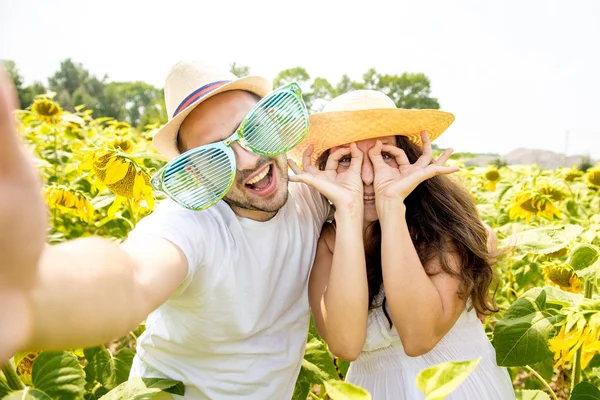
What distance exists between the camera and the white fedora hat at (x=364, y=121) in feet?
3.92

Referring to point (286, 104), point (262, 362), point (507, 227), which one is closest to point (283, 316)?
point (262, 362)

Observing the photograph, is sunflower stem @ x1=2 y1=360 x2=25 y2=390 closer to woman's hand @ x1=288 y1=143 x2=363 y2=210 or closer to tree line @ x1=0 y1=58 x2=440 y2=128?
woman's hand @ x1=288 y1=143 x2=363 y2=210

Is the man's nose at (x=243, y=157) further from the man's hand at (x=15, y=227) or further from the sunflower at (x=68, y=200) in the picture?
the sunflower at (x=68, y=200)

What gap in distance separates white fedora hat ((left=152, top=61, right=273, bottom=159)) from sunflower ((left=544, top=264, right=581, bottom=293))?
99 cm

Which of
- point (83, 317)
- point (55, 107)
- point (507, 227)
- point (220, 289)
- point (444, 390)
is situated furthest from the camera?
point (55, 107)

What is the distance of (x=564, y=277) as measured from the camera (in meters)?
1.46

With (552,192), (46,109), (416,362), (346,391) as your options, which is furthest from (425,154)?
(46,109)

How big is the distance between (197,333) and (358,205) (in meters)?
0.44

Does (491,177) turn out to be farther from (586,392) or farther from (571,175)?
(586,392)

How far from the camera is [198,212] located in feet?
3.35

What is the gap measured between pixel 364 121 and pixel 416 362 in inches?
24.0

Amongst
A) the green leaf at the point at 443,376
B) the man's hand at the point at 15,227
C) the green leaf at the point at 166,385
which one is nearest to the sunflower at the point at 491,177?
the green leaf at the point at 166,385

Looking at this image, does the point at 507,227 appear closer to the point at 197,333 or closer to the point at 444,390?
the point at 197,333

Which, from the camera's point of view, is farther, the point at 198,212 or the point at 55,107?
the point at 55,107
